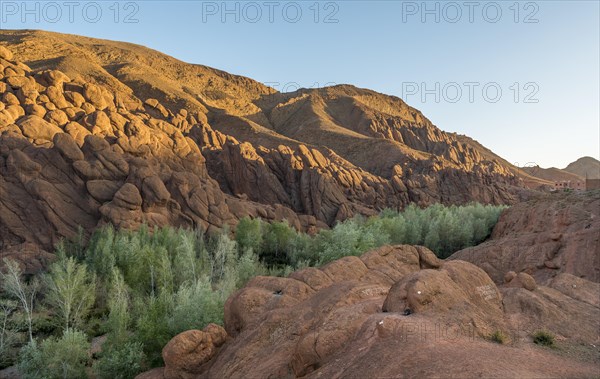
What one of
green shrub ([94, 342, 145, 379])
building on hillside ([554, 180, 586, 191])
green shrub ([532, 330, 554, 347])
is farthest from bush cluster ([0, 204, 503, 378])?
building on hillside ([554, 180, 586, 191])

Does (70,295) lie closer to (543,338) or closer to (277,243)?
(277,243)

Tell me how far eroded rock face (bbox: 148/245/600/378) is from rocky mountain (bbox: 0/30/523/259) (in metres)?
38.2

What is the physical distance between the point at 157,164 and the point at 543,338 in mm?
55163

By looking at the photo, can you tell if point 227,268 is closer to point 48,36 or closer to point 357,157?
point 357,157

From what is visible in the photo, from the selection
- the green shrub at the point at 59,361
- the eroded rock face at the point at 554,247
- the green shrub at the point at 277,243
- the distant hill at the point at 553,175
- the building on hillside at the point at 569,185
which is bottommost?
the green shrub at the point at 59,361

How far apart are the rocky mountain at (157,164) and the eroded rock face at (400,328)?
1503 inches

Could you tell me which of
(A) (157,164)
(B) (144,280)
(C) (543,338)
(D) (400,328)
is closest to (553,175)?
(A) (157,164)

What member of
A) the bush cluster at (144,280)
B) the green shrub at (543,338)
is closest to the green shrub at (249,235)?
the bush cluster at (144,280)

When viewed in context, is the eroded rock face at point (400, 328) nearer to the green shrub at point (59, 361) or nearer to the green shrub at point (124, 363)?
the green shrub at point (124, 363)

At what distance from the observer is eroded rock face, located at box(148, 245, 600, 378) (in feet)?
29.6

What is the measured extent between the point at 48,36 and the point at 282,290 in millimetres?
159355

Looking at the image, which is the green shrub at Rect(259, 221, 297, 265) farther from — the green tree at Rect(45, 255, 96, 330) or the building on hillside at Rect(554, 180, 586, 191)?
the building on hillside at Rect(554, 180, 586, 191)

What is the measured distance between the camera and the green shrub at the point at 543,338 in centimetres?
1116

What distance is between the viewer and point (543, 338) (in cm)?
1129
